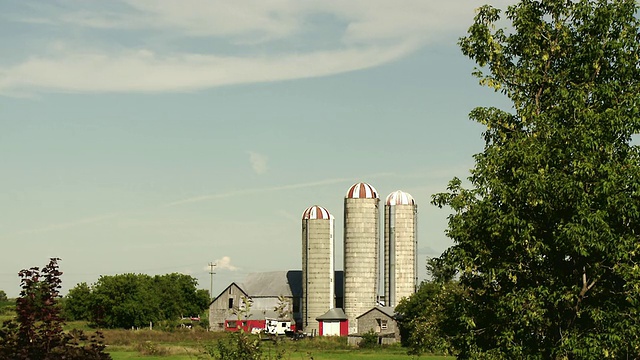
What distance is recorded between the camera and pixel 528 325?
21.3 meters

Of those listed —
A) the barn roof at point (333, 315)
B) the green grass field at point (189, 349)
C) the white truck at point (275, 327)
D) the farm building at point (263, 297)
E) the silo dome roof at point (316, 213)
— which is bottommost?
the green grass field at point (189, 349)

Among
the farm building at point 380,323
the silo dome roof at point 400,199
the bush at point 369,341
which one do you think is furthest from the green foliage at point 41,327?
the silo dome roof at point 400,199

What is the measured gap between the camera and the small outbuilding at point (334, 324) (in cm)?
9312

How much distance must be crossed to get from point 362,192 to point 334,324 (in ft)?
50.1

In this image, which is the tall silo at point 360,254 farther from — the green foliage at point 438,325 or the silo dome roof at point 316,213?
the green foliage at point 438,325

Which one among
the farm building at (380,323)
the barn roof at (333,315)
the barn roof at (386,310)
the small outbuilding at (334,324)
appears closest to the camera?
the farm building at (380,323)

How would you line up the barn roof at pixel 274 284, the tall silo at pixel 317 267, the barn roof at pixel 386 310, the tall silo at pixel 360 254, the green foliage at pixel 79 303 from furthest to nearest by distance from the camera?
the green foliage at pixel 79 303, the barn roof at pixel 274 284, the tall silo at pixel 317 267, the tall silo at pixel 360 254, the barn roof at pixel 386 310

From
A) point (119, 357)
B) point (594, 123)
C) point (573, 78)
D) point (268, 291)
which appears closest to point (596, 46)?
point (573, 78)

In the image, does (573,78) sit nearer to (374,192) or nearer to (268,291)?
(374,192)

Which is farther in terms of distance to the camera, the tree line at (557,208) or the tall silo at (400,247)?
the tall silo at (400,247)

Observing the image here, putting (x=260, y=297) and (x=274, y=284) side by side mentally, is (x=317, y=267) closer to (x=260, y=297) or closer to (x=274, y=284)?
(x=260, y=297)

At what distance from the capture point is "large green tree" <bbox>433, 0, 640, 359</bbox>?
20547 mm

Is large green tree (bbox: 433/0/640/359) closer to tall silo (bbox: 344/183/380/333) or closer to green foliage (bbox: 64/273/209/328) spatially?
tall silo (bbox: 344/183/380/333)

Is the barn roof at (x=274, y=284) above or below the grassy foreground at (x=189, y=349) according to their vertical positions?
above
